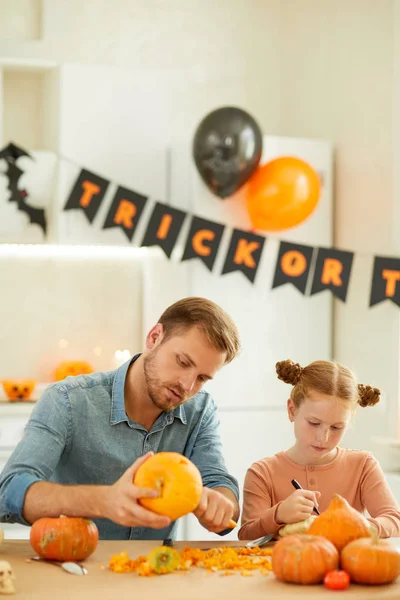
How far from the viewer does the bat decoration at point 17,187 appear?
4.27 metres

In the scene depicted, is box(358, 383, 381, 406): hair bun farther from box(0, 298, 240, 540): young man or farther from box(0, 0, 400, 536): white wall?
box(0, 0, 400, 536): white wall

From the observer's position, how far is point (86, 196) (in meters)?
4.27

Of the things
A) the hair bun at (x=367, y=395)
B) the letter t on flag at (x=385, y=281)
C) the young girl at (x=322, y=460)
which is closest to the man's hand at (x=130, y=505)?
the young girl at (x=322, y=460)

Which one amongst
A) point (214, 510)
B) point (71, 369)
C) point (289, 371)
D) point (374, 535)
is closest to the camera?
point (374, 535)

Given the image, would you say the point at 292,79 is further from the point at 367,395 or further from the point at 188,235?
the point at 367,395

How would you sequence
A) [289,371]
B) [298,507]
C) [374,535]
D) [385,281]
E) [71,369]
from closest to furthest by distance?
1. [374,535]
2. [298,507]
3. [289,371]
4. [385,281]
5. [71,369]

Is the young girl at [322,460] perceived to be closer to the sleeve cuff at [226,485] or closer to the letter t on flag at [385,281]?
the sleeve cuff at [226,485]

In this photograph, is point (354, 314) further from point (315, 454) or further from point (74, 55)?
point (315, 454)

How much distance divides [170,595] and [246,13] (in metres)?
4.26

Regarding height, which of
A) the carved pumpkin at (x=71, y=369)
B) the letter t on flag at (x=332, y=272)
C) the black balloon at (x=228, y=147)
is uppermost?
the black balloon at (x=228, y=147)

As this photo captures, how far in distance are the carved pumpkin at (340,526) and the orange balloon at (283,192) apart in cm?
A: 256

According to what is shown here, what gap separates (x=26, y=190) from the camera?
4348 millimetres

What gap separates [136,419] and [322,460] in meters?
0.51

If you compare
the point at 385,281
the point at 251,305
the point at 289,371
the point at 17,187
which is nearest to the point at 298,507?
the point at 289,371
